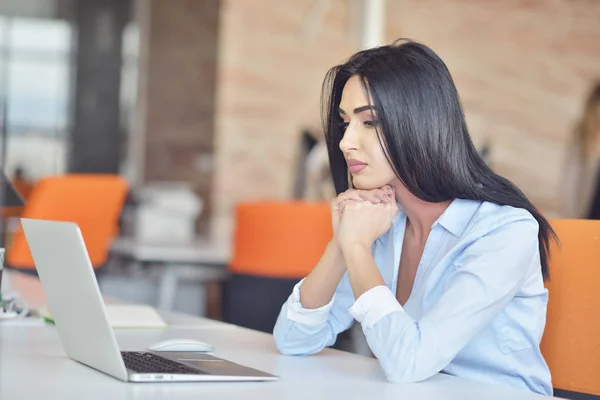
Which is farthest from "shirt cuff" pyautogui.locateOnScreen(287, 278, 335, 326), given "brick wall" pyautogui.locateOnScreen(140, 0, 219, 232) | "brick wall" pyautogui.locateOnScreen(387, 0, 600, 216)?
"brick wall" pyautogui.locateOnScreen(140, 0, 219, 232)

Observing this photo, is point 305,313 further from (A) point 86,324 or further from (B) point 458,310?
(A) point 86,324

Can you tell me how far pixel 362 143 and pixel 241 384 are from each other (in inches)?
20.2

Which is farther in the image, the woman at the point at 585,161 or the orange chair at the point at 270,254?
the woman at the point at 585,161

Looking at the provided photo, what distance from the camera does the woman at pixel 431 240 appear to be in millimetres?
1523

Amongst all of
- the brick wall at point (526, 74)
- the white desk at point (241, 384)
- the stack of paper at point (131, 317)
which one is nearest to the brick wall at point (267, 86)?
the brick wall at point (526, 74)

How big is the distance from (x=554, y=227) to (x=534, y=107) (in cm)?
539

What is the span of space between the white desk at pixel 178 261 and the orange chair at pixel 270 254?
439 mm

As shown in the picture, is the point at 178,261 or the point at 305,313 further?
the point at 178,261

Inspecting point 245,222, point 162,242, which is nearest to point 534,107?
point 162,242

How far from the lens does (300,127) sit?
6.48m

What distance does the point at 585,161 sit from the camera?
5160 mm

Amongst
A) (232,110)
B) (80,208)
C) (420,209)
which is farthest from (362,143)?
(232,110)

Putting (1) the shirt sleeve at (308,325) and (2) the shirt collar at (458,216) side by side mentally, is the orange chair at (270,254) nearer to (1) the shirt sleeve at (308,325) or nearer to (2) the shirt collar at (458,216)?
(1) the shirt sleeve at (308,325)

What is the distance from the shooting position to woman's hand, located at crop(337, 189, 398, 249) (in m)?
1.66
